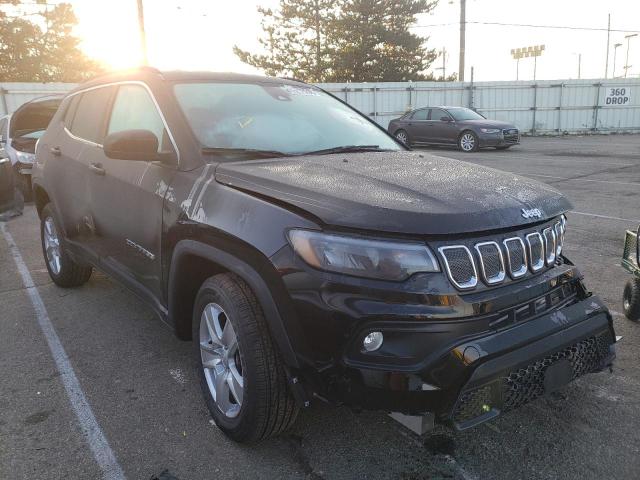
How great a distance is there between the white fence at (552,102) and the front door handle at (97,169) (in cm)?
2304

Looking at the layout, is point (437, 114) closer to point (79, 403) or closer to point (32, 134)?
point (32, 134)

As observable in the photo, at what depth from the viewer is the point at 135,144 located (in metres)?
2.93

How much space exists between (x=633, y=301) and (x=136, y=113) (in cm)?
367

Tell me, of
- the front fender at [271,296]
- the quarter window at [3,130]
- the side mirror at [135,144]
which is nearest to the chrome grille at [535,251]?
the front fender at [271,296]

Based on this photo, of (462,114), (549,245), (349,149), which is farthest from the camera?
(462,114)

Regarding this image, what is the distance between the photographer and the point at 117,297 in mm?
4848

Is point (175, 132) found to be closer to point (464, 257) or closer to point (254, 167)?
point (254, 167)

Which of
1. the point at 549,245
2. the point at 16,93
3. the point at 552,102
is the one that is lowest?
the point at 549,245

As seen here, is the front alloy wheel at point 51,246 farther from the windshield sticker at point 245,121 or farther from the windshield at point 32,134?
the windshield at point 32,134

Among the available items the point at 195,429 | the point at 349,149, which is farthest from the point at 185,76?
the point at 195,429

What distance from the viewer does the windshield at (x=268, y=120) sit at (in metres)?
3.13

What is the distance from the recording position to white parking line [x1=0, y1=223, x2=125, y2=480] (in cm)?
258

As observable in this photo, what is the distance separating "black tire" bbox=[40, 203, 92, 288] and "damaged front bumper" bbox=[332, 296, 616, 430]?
11.4 feet

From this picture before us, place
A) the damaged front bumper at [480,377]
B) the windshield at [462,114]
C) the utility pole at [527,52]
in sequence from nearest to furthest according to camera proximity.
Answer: the damaged front bumper at [480,377], the windshield at [462,114], the utility pole at [527,52]
